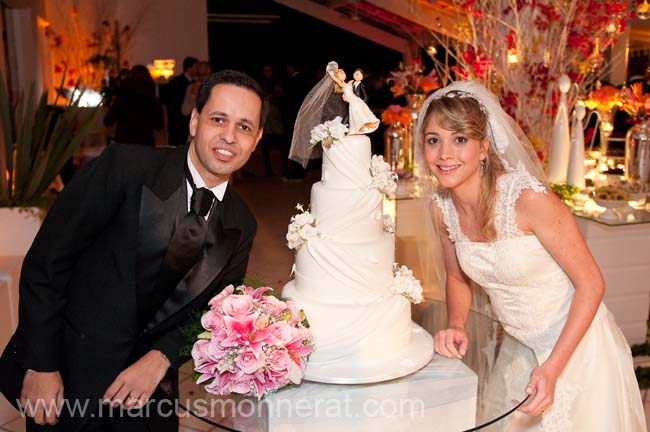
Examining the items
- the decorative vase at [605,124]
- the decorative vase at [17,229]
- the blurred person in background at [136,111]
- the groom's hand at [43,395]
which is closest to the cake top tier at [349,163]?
the groom's hand at [43,395]

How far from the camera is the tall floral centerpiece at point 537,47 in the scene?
201 inches

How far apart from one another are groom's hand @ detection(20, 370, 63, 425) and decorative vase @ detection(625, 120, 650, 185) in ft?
13.6

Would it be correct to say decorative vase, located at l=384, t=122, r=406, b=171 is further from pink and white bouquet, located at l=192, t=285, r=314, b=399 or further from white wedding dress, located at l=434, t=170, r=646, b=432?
pink and white bouquet, located at l=192, t=285, r=314, b=399

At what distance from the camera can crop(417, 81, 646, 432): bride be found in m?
2.23

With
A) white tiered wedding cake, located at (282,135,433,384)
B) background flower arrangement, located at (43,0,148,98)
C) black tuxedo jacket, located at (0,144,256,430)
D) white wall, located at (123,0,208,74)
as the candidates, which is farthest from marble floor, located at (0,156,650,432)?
white wall, located at (123,0,208,74)

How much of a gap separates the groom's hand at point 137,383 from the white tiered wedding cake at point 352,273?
1.49 feet

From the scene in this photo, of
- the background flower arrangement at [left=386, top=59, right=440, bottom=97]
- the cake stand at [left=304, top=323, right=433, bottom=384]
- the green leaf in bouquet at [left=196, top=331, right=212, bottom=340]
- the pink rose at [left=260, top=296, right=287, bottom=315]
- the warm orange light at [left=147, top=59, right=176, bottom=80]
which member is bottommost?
the cake stand at [left=304, top=323, right=433, bottom=384]

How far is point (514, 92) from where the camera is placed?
5.29m

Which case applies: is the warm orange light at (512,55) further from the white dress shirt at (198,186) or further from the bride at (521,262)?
the white dress shirt at (198,186)

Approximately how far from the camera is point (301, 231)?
2066mm

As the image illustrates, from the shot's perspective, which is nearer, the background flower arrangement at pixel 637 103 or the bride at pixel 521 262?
the bride at pixel 521 262

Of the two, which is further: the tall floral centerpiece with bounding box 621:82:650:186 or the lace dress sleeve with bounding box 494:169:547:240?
the tall floral centerpiece with bounding box 621:82:650:186

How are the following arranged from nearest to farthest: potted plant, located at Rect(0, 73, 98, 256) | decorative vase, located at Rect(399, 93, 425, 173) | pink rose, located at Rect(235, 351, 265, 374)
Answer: pink rose, located at Rect(235, 351, 265, 374), potted plant, located at Rect(0, 73, 98, 256), decorative vase, located at Rect(399, 93, 425, 173)

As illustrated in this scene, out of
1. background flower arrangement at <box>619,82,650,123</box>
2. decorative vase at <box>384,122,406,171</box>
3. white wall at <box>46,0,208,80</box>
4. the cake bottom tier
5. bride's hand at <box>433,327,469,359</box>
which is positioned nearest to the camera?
the cake bottom tier
